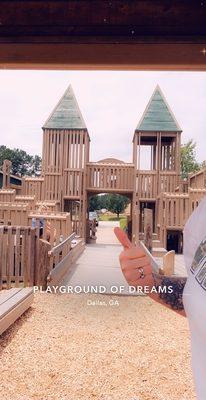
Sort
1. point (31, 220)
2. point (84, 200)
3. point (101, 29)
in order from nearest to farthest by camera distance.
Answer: point (101, 29)
point (31, 220)
point (84, 200)

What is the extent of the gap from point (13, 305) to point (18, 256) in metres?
1.56

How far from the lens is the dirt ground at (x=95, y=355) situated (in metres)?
2.15


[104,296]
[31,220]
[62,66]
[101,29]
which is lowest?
[104,296]

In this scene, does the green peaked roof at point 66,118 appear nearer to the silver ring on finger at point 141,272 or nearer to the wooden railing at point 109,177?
the wooden railing at point 109,177

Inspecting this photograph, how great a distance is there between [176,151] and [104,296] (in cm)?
794

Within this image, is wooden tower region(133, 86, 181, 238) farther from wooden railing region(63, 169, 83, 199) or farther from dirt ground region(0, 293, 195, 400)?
dirt ground region(0, 293, 195, 400)

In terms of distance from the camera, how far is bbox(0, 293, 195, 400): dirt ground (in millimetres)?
2154

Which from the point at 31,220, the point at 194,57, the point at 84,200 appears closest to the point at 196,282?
the point at 194,57

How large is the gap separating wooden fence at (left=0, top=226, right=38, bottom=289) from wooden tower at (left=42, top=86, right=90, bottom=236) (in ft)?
21.3

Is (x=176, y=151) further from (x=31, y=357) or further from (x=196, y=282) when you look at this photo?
(x=196, y=282)

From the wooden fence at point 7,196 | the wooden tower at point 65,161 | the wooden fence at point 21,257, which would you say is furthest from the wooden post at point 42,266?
the wooden tower at point 65,161

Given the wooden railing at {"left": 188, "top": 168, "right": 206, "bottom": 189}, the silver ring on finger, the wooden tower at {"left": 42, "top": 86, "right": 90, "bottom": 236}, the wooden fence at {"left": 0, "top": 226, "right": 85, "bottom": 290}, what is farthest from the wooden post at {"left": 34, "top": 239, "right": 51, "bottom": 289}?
the wooden tower at {"left": 42, "top": 86, "right": 90, "bottom": 236}

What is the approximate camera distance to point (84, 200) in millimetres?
11383

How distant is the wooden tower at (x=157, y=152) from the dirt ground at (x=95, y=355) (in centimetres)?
735
